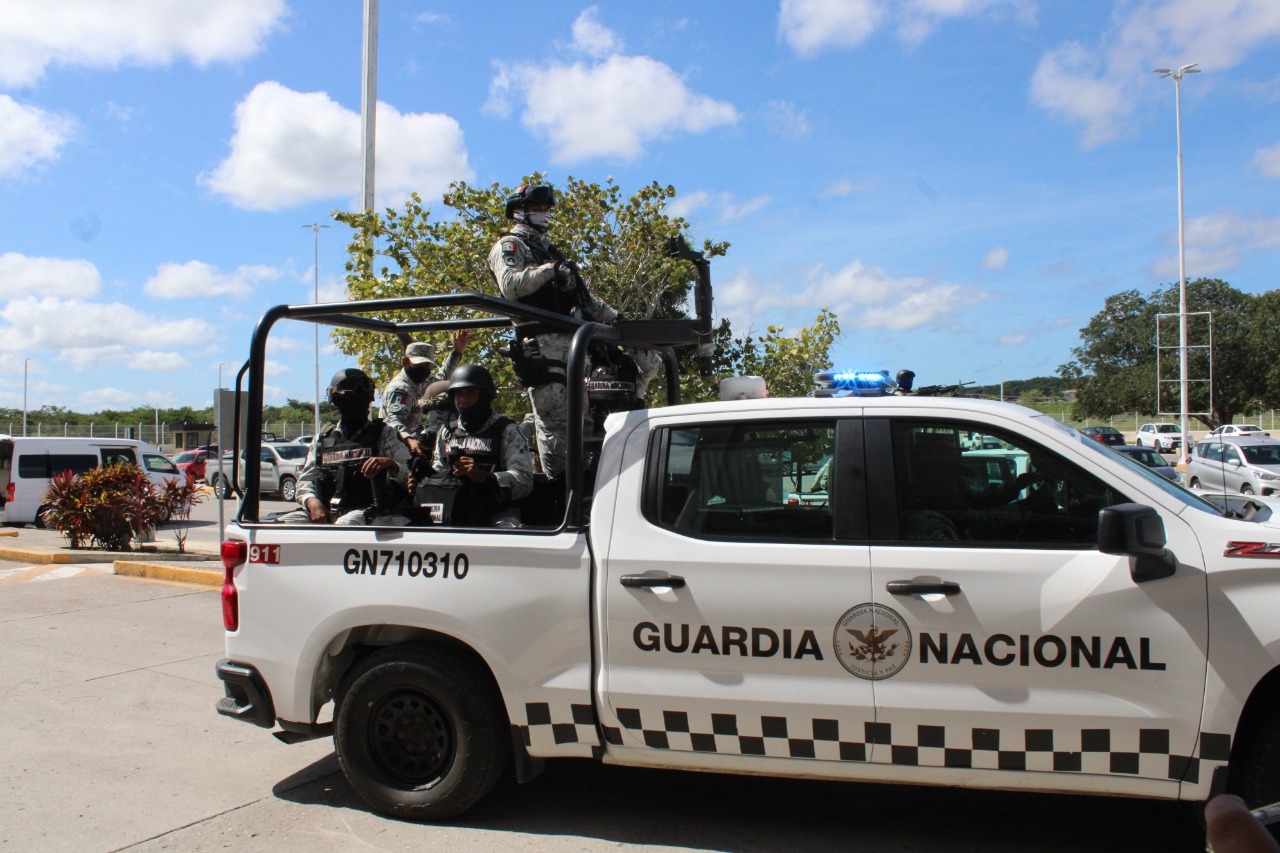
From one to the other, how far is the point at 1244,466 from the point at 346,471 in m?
23.4

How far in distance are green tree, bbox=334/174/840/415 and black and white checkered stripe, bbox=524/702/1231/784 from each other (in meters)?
8.30

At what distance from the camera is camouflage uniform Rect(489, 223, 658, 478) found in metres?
5.49

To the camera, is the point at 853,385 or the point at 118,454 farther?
the point at 118,454

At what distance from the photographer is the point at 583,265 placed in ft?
42.1

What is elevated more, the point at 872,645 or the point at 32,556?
the point at 872,645

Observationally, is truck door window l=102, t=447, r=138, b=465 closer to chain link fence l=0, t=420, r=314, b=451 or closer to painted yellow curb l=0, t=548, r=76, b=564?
painted yellow curb l=0, t=548, r=76, b=564

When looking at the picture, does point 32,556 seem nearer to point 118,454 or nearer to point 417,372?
point 118,454

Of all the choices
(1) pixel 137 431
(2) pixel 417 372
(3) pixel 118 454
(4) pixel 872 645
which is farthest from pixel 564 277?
(1) pixel 137 431

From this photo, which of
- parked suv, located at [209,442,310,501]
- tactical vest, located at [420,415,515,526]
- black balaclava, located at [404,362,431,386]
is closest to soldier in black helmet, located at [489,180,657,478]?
tactical vest, located at [420,415,515,526]

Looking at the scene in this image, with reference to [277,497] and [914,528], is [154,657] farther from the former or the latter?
[277,497]

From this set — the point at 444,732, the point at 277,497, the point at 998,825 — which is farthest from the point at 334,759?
the point at 277,497

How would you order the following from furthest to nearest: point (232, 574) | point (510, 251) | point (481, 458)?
1. point (510, 251)
2. point (481, 458)
3. point (232, 574)

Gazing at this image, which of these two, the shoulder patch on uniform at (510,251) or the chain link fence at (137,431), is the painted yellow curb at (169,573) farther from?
the chain link fence at (137,431)

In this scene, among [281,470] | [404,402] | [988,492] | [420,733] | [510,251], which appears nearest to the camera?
[988,492]
